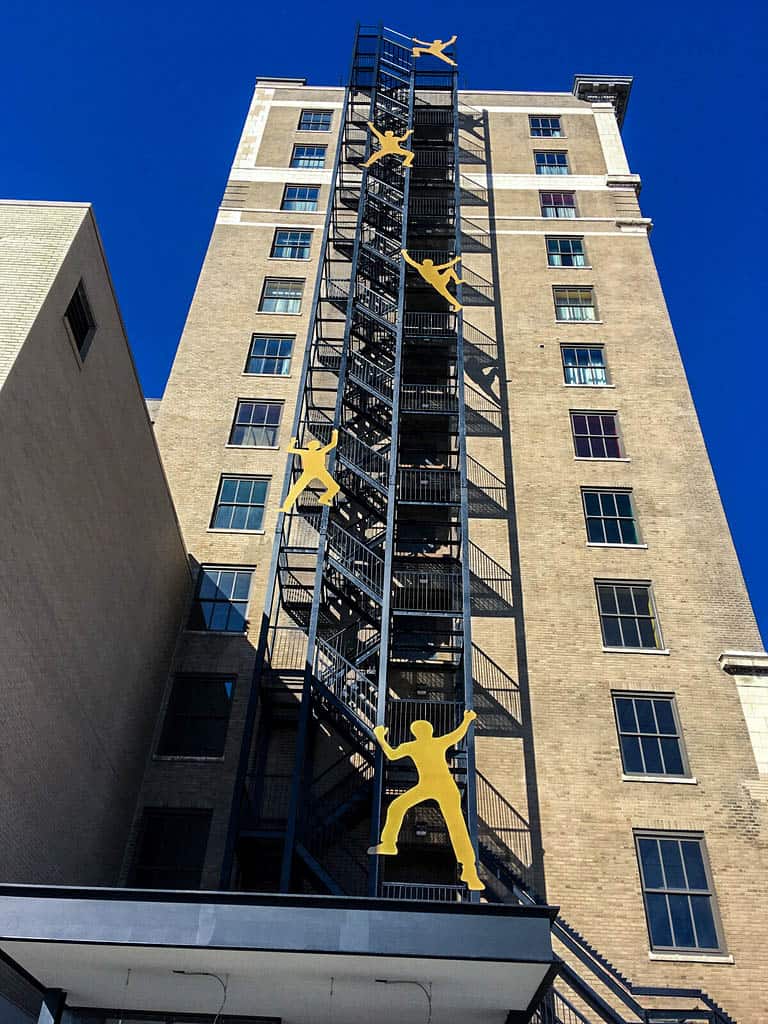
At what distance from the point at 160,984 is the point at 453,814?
277 inches

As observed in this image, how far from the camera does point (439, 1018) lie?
15461 mm

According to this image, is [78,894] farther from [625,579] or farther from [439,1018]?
[625,579]

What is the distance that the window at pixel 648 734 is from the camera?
2395 cm

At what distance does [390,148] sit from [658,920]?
3035 centimetres

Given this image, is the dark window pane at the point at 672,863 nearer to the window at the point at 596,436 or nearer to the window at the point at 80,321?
the window at the point at 596,436

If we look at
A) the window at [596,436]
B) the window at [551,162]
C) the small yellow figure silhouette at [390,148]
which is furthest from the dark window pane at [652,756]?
the window at [551,162]

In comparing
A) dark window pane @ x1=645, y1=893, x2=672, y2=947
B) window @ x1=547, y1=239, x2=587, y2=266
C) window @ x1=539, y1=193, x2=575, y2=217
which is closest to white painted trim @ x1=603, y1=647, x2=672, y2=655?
dark window pane @ x1=645, y1=893, x2=672, y2=947

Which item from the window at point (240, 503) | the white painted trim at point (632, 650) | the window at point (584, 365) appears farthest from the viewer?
the window at point (584, 365)

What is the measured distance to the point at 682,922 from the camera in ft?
70.4

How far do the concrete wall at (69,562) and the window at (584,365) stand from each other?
15.6 meters

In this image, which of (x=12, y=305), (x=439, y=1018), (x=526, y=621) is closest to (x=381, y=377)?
(x=526, y=621)

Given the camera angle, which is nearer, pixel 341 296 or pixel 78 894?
pixel 78 894

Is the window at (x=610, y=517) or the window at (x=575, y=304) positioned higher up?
the window at (x=575, y=304)

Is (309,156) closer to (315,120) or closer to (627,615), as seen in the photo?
(315,120)
